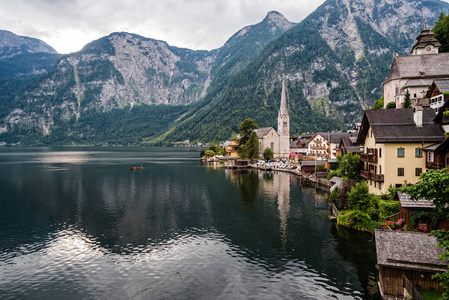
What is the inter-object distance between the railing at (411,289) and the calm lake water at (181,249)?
4.37 metres

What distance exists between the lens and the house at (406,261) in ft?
78.1

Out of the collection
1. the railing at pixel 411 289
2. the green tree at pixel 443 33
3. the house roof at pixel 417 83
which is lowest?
the railing at pixel 411 289

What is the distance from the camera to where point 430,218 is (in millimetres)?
34438

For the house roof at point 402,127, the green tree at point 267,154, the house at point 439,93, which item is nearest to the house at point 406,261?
the house roof at point 402,127

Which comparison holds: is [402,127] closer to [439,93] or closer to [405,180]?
[405,180]

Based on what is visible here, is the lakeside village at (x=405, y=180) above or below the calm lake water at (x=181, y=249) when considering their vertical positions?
above

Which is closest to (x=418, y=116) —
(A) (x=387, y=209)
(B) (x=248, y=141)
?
(A) (x=387, y=209)

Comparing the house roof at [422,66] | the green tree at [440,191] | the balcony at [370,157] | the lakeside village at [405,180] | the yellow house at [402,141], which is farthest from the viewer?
the house roof at [422,66]

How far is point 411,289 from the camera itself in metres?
23.0

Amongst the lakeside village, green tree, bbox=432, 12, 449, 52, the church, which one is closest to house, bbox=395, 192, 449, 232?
the lakeside village

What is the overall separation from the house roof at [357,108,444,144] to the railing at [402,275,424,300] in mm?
28430

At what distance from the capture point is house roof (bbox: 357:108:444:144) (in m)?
46.6

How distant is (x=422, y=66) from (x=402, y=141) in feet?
164

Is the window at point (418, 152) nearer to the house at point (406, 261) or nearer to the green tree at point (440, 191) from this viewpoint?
the house at point (406, 261)
